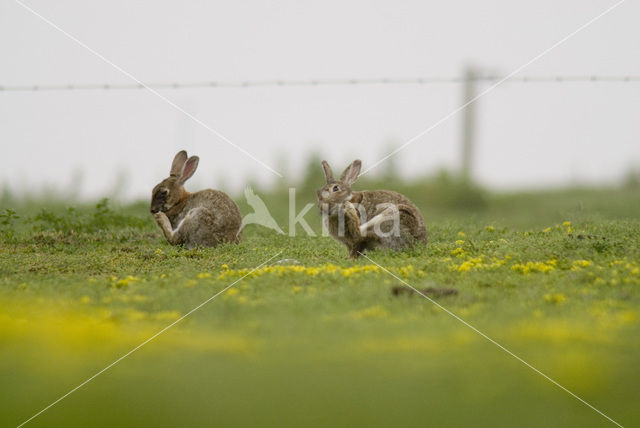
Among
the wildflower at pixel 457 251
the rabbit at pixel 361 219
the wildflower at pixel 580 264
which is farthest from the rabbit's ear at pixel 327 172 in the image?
the wildflower at pixel 580 264

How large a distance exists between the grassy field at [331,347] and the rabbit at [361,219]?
3.55ft

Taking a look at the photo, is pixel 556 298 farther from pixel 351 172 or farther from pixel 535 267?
pixel 351 172

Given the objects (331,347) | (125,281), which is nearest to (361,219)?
(125,281)

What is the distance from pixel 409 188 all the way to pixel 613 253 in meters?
1.61

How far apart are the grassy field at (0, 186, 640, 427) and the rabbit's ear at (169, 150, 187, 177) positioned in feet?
5.12

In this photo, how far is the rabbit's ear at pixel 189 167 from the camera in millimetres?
4031

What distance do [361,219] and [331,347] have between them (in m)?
2.18

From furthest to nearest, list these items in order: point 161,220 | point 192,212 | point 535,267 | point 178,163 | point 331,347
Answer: point 192,212 → point 161,220 → point 178,163 → point 535,267 → point 331,347

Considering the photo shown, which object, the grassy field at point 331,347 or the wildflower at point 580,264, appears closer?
the grassy field at point 331,347

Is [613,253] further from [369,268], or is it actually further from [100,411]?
[100,411]

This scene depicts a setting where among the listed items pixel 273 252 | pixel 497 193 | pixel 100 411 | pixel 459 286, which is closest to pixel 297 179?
pixel 273 252

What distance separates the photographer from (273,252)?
10.5ft

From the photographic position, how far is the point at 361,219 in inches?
151

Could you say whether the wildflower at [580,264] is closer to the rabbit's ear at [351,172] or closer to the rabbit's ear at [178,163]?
the rabbit's ear at [351,172]
